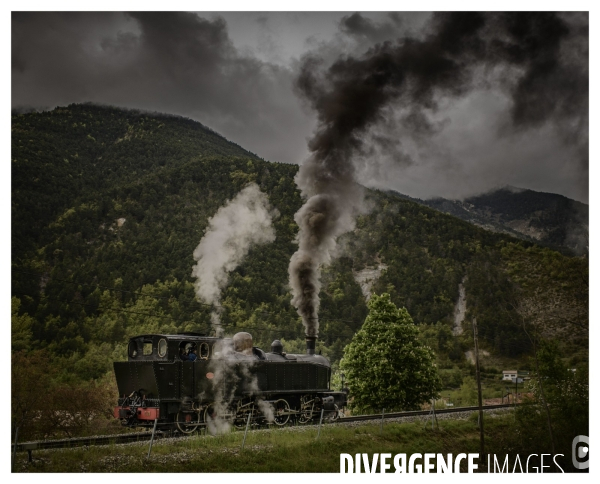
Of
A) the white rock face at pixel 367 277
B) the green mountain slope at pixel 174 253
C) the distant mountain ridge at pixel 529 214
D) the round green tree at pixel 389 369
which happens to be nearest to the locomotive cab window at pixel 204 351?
the round green tree at pixel 389 369

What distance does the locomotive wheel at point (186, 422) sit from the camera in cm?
1446

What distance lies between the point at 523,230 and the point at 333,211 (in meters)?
47.3

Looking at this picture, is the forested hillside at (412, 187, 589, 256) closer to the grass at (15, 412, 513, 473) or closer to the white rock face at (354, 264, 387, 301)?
the white rock face at (354, 264, 387, 301)

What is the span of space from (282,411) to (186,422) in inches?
160

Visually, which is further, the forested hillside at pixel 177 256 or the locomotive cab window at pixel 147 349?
the forested hillside at pixel 177 256

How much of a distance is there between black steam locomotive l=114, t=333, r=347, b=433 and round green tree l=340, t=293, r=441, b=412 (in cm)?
575

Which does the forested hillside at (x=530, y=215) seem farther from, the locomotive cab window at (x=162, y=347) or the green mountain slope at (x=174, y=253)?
the locomotive cab window at (x=162, y=347)

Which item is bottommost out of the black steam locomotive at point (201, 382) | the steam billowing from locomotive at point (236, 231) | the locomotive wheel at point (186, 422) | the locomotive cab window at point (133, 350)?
the locomotive wheel at point (186, 422)

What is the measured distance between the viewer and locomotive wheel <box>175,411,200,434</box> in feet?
47.4

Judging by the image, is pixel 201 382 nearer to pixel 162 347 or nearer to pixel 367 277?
pixel 162 347

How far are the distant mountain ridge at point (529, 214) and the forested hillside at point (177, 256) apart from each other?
Answer: 1.54 meters

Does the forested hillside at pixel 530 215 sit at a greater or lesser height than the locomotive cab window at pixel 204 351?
greater

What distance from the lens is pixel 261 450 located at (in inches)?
522

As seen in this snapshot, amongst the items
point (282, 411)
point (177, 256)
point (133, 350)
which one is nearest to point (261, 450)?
point (282, 411)
